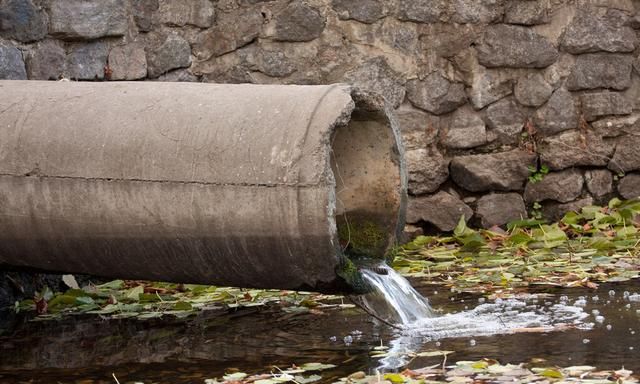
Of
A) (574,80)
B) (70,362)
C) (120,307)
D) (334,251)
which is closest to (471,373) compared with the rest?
(334,251)

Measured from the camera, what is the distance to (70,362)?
13.5 ft

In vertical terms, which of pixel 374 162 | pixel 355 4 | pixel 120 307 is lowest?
pixel 120 307

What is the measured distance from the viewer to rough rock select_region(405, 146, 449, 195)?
270 inches

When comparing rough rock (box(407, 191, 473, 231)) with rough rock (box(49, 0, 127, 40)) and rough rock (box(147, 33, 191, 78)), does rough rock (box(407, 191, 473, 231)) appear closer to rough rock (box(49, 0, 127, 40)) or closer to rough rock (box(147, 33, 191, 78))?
rough rock (box(147, 33, 191, 78))

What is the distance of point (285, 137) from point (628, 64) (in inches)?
142

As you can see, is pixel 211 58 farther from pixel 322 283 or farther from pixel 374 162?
pixel 322 283

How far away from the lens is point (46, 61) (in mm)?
5879

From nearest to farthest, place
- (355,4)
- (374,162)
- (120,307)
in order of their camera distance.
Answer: (374,162) → (120,307) → (355,4)

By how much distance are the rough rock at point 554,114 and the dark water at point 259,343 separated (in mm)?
2043

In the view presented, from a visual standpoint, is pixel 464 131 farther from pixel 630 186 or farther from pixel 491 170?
pixel 630 186

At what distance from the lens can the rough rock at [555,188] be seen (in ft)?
22.9

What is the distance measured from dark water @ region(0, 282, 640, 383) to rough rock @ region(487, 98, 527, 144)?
2012mm

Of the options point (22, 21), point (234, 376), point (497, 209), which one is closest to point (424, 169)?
point (497, 209)

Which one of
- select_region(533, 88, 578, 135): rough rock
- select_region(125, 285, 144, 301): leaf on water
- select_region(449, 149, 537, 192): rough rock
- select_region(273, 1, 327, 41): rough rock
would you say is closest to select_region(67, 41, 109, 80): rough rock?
select_region(273, 1, 327, 41): rough rock
